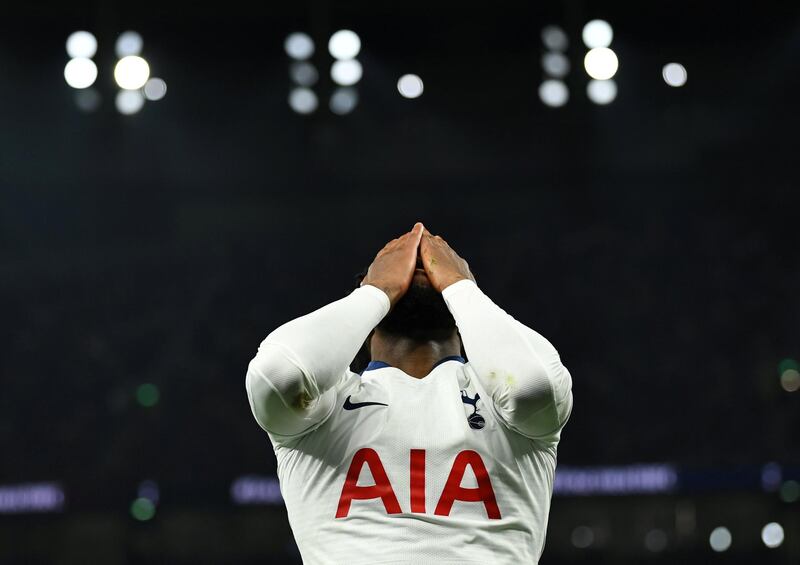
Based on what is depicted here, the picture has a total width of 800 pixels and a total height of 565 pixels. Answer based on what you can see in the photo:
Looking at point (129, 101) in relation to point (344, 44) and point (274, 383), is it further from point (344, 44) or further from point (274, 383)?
point (274, 383)

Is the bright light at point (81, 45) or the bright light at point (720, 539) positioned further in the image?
the bright light at point (81, 45)

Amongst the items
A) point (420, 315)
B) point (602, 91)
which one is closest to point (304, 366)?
point (420, 315)

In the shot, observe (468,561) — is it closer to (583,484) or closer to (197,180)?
(583,484)

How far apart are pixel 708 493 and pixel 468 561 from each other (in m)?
4.75

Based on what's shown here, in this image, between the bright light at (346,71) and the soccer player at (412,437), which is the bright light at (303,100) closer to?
the bright light at (346,71)

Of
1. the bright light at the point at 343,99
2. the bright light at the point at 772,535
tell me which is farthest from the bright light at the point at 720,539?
the bright light at the point at 343,99

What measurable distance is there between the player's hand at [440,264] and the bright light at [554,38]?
4.65 meters

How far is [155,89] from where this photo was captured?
235 inches

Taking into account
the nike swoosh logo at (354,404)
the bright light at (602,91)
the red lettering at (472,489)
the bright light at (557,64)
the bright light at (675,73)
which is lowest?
the red lettering at (472,489)

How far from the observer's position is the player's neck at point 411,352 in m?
1.29

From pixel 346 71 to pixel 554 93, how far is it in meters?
1.17

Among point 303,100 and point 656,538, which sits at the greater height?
point 303,100

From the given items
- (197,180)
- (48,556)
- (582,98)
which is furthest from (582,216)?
(48,556)

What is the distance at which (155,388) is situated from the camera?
5.63 metres
